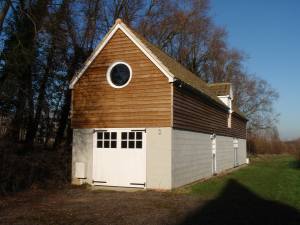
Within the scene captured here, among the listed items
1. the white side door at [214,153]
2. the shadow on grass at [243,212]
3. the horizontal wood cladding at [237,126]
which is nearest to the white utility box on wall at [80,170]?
the shadow on grass at [243,212]

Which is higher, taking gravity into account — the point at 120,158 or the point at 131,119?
the point at 131,119

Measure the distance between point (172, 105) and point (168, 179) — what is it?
306cm

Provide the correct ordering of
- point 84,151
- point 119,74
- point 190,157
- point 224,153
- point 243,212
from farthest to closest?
point 224,153 < point 190,157 < point 84,151 < point 119,74 < point 243,212

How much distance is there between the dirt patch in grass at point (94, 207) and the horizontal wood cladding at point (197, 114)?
12.1ft

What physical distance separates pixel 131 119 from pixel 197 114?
4.33 meters

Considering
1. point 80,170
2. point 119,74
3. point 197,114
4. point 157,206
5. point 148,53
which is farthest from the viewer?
point 197,114

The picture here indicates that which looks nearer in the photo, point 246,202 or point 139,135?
point 246,202

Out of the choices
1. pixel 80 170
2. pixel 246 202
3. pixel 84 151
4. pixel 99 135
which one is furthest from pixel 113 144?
pixel 246 202

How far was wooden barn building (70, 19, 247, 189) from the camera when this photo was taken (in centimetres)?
1580

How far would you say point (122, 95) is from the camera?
16.8 metres

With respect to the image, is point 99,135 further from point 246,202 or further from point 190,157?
point 246,202

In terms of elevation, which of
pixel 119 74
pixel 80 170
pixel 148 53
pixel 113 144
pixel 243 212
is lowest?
pixel 243 212

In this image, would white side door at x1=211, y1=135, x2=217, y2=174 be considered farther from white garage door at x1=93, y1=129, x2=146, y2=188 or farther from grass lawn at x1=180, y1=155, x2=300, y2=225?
white garage door at x1=93, y1=129, x2=146, y2=188

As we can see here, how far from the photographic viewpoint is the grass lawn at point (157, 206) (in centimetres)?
993
